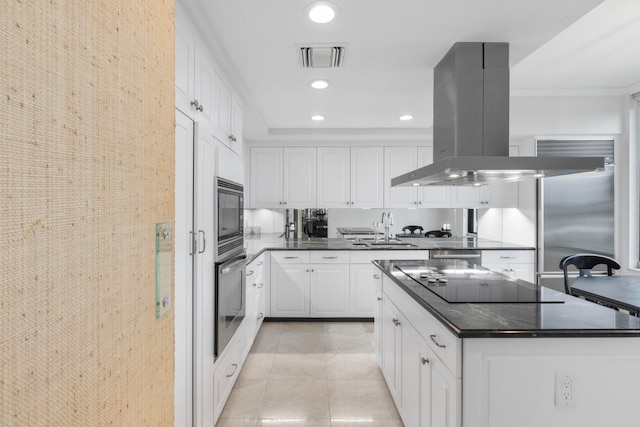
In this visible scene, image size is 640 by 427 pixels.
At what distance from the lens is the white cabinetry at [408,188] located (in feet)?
15.2

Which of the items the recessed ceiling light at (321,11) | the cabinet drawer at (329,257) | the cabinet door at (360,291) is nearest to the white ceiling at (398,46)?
the recessed ceiling light at (321,11)

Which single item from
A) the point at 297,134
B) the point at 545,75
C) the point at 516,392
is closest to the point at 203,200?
the point at 516,392

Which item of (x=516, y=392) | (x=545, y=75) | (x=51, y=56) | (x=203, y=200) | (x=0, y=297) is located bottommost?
(x=516, y=392)

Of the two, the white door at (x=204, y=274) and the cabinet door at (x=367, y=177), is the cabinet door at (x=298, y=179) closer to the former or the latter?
the cabinet door at (x=367, y=177)

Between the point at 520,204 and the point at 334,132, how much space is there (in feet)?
7.97

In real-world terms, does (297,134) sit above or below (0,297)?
above

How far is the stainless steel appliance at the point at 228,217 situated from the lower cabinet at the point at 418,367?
108 cm

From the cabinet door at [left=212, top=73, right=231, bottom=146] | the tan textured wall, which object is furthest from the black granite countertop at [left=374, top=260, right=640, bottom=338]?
the cabinet door at [left=212, top=73, right=231, bottom=146]

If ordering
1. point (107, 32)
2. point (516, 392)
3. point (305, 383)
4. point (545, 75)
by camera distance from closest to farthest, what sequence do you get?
1. point (107, 32)
2. point (516, 392)
3. point (305, 383)
4. point (545, 75)

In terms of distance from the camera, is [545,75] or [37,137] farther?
[545,75]

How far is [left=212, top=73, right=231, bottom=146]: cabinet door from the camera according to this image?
84.8 inches

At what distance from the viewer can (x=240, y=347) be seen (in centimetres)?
270

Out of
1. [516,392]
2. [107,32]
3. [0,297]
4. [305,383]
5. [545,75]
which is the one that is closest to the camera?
[0,297]

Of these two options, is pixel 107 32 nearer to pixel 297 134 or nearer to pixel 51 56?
pixel 51 56
